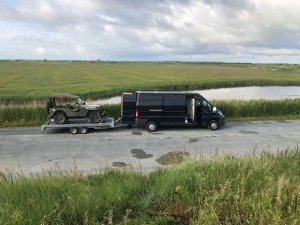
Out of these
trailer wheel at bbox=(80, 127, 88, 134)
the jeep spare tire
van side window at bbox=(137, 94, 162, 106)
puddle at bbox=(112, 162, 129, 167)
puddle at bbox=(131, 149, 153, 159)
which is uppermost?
van side window at bbox=(137, 94, 162, 106)

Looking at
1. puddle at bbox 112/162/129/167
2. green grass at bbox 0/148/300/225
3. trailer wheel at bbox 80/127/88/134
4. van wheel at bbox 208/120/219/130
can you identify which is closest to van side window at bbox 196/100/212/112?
van wheel at bbox 208/120/219/130

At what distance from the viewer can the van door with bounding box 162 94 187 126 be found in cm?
1235

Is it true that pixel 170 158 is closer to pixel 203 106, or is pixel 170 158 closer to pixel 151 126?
pixel 151 126

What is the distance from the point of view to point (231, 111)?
15.8 m

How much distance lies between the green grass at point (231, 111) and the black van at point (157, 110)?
8.93 feet

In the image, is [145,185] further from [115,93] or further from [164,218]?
[115,93]

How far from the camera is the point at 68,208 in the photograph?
4191 mm

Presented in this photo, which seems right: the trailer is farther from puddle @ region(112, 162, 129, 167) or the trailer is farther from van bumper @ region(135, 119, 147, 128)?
puddle @ region(112, 162, 129, 167)

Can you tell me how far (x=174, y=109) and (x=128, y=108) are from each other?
2.30 meters

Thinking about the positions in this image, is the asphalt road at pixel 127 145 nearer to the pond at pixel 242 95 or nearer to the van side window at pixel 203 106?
the van side window at pixel 203 106

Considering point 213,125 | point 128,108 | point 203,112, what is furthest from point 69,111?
point 213,125

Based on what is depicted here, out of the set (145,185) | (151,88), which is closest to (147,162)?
(145,185)

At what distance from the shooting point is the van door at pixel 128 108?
1238cm

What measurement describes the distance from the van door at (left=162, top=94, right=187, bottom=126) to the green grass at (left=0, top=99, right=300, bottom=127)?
3735 mm
